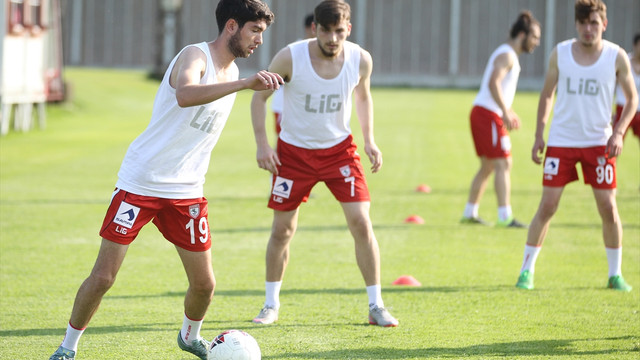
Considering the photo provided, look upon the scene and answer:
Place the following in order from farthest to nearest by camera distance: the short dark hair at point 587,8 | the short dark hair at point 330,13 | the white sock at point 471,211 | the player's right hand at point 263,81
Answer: the white sock at point 471,211 < the short dark hair at point 587,8 < the short dark hair at point 330,13 < the player's right hand at point 263,81

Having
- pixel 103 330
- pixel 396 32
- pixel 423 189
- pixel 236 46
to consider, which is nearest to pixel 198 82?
pixel 236 46

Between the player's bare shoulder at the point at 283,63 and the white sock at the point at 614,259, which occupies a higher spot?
the player's bare shoulder at the point at 283,63

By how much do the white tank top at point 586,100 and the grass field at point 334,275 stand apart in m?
1.31

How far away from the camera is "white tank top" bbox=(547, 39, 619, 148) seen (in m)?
7.52

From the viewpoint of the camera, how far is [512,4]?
161ft

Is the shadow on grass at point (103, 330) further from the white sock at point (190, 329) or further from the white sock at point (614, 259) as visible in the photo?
the white sock at point (614, 259)

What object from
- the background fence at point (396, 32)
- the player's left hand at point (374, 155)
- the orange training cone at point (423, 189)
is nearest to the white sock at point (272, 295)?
the player's left hand at point (374, 155)

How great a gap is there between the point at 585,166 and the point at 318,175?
8.09 ft

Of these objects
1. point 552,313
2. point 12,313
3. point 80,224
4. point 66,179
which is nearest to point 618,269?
point 552,313

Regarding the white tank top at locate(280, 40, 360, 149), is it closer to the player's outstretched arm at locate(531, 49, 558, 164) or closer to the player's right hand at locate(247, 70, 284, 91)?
the player's right hand at locate(247, 70, 284, 91)

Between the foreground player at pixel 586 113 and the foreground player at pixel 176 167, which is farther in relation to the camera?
the foreground player at pixel 586 113

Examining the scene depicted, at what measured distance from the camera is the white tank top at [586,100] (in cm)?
752

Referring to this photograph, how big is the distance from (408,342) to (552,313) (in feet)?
4.83

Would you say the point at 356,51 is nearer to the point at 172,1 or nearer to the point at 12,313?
the point at 12,313
